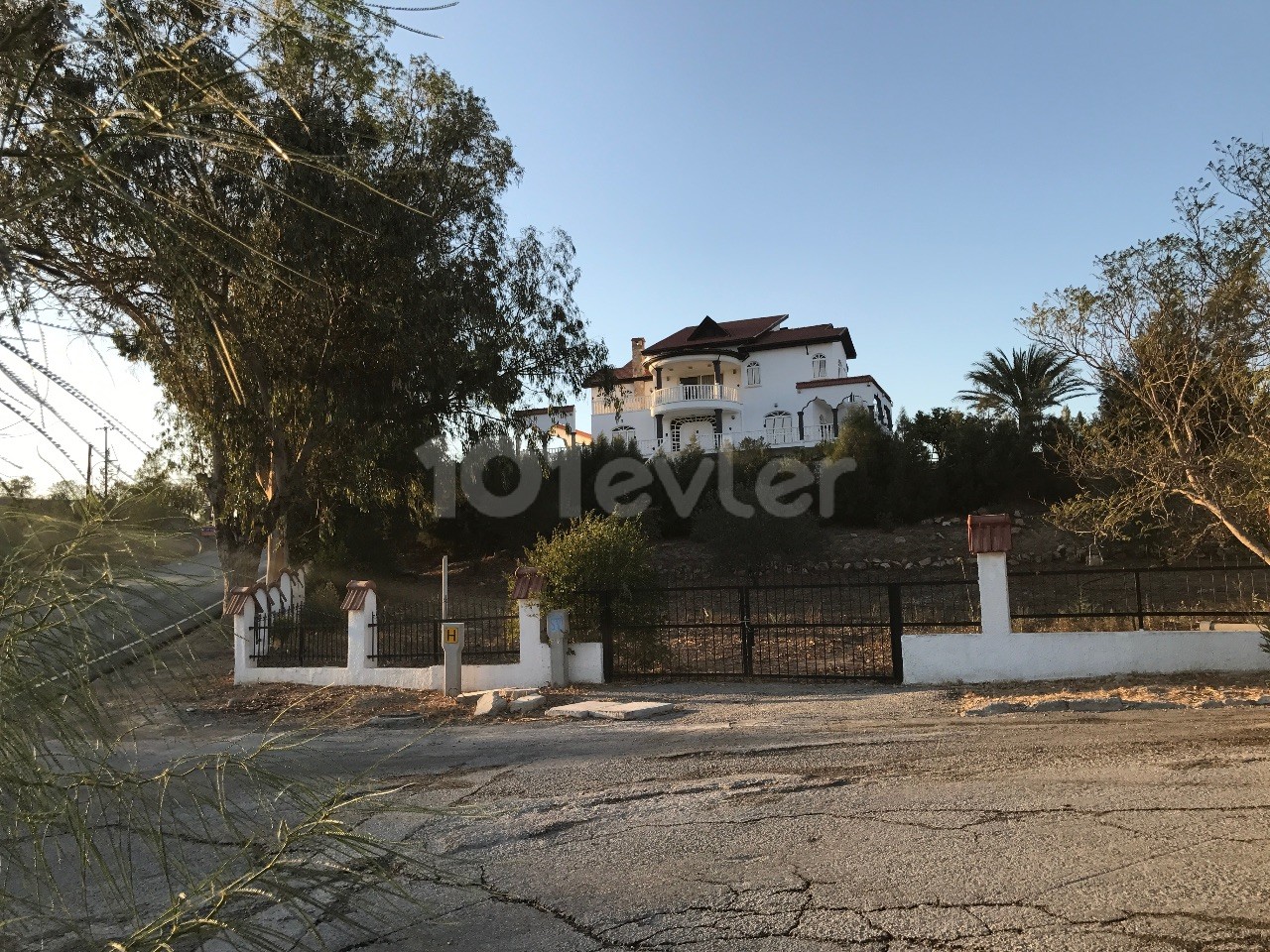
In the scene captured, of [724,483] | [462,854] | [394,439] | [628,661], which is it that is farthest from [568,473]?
[462,854]

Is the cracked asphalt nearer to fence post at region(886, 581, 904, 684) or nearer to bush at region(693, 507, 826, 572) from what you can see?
fence post at region(886, 581, 904, 684)

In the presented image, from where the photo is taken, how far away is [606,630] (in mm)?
13594

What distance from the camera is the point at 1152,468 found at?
13.1 meters

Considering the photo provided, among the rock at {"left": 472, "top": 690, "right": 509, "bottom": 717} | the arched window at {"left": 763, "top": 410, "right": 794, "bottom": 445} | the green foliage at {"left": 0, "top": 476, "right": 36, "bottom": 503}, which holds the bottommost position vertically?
the rock at {"left": 472, "top": 690, "right": 509, "bottom": 717}

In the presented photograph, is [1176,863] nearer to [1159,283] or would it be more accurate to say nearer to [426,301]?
[1159,283]

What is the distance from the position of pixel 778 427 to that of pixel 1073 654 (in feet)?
123

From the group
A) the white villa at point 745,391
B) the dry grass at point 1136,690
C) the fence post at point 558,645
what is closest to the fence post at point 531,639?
the fence post at point 558,645

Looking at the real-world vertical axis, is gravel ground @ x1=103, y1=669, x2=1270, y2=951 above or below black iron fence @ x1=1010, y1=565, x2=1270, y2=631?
below

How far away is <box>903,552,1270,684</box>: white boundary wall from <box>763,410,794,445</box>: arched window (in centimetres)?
3516

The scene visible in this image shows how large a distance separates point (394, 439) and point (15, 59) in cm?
2115

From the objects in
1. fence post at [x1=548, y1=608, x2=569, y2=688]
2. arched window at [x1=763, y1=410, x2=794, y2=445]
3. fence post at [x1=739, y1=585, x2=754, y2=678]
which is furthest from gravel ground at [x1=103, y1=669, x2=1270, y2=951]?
arched window at [x1=763, y1=410, x2=794, y2=445]

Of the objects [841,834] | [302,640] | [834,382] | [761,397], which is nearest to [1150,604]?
[841,834]

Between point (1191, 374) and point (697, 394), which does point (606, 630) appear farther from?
point (697, 394)

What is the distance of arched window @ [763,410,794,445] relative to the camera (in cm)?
A: 4788
